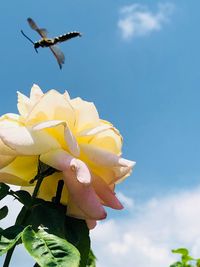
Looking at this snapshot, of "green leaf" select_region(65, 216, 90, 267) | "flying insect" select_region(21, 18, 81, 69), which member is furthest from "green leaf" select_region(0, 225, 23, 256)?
"flying insect" select_region(21, 18, 81, 69)

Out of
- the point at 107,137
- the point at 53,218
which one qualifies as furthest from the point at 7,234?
the point at 107,137

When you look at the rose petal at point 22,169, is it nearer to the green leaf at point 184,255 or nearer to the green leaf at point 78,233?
the green leaf at point 78,233

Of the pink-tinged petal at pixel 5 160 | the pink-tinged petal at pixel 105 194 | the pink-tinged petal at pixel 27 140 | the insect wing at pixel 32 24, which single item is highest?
the insect wing at pixel 32 24

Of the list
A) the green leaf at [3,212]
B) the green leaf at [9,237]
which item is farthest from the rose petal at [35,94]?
the green leaf at [9,237]

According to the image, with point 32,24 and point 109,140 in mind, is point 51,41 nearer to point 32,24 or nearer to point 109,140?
point 32,24

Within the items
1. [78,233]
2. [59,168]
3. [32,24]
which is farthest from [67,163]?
[32,24]

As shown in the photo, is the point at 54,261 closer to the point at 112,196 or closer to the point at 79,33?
the point at 112,196

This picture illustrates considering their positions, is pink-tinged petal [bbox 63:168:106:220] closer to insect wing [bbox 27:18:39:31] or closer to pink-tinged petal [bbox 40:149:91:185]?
pink-tinged petal [bbox 40:149:91:185]

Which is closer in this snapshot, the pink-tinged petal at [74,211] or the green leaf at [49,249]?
the green leaf at [49,249]
